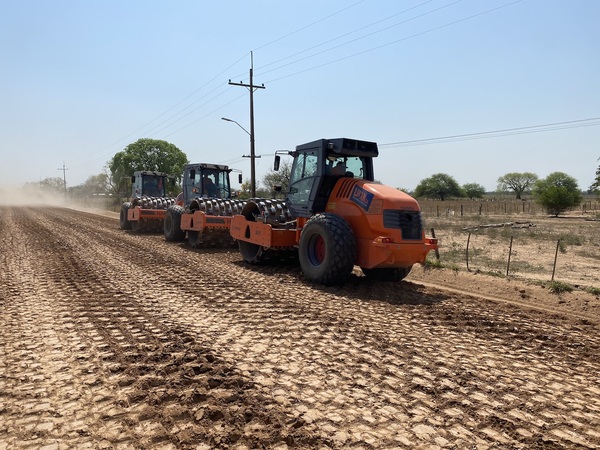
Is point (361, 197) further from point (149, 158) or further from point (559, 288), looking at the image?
point (149, 158)

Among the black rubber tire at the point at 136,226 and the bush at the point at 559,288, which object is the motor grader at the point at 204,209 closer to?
the black rubber tire at the point at 136,226

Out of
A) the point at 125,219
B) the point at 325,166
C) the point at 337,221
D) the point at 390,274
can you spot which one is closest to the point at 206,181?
the point at 125,219

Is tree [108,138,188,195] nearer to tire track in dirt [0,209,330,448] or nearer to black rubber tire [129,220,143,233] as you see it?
black rubber tire [129,220,143,233]

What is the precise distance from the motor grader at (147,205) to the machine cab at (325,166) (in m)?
10.3

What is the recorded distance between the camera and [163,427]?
294cm

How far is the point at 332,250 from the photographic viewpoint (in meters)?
7.38

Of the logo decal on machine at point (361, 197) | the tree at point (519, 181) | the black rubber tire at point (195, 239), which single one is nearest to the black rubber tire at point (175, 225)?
the black rubber tire at point (195, 239)

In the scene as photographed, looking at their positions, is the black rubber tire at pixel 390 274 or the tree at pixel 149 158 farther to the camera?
the tree at pixel 149 158

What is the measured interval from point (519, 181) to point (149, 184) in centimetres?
12304

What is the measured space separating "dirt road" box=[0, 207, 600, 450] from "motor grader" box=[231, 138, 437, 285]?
0.68 metres

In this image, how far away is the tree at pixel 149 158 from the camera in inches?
2186

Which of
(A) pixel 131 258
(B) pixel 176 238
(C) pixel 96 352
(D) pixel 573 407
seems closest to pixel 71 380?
(C) pixel 96 352

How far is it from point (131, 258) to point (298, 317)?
6.26 metres

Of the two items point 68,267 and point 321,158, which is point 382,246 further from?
point 68,267
